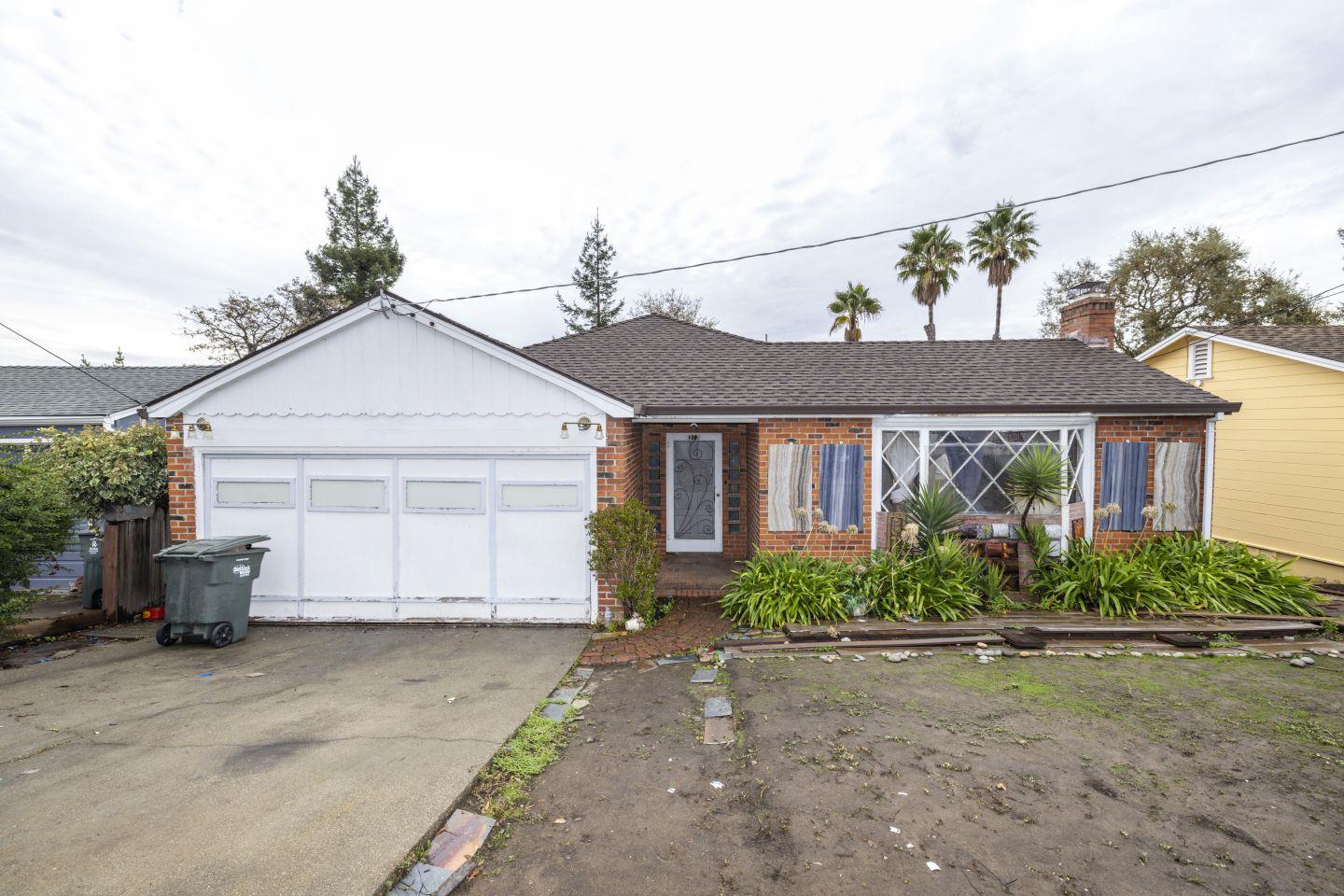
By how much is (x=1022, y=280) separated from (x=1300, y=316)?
9.22 metres

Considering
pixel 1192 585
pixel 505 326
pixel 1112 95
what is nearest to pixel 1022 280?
pixel 1112 95

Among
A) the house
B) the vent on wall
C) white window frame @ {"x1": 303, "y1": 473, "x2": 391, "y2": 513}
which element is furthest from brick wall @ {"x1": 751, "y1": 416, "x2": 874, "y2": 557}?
the vent on wall

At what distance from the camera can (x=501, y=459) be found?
679 cm

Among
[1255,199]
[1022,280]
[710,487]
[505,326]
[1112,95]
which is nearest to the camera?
[1112,95]

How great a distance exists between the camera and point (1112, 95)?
8773 millimetres

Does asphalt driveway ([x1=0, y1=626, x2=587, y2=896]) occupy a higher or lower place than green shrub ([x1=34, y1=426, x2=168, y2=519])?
lower

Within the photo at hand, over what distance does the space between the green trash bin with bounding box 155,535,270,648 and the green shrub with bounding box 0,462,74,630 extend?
1.31m

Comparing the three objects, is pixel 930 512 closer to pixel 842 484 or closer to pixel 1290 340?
pixel 842 484

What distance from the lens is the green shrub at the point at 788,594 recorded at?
6.52m

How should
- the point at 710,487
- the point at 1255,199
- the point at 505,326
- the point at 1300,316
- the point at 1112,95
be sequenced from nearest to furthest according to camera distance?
the point at 1112,95, the point at 710,487, the point at 1255,199, the point at 1300,316, the point at 505,326

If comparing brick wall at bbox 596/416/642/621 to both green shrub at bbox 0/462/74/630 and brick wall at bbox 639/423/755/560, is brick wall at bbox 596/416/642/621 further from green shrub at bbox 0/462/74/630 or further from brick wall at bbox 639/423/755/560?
green shrub at bbox 0/462/74/630

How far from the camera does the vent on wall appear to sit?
11641 mm

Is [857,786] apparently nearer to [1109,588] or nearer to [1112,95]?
[1109,588]

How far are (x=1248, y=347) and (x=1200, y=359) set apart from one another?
4.71 feet
